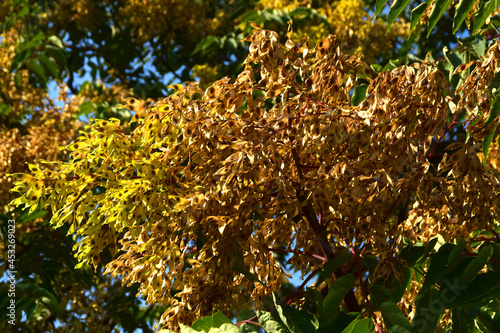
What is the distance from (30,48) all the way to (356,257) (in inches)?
159

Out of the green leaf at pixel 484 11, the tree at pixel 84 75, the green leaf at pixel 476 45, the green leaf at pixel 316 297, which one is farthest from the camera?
→ the tree at pixel 84 75

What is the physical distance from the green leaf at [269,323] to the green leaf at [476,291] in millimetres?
398

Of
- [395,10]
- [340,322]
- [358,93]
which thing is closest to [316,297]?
[340,322]

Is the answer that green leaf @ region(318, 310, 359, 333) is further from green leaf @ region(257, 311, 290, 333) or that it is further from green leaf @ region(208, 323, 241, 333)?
green leaf @ region(208, 323, 241, 333)

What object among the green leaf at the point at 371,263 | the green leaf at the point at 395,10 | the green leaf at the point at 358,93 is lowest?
the green leaf at the point at 371,263

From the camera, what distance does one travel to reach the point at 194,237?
1.79 meters

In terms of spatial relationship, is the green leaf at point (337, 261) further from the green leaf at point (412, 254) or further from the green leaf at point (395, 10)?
the green leaf at point (395, 10)

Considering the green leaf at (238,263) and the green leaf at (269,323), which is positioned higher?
the green leaf at (238,263)

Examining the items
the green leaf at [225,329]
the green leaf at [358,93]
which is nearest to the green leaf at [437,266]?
the green leaf at [225,329]

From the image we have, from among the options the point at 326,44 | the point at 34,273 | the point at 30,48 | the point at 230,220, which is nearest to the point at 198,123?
Result: the point at 230,220

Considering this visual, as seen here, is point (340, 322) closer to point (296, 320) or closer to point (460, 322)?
point (296, 320)

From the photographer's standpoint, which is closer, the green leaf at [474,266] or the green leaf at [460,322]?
the green leaf at [474,266]

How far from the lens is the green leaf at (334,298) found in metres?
1.58

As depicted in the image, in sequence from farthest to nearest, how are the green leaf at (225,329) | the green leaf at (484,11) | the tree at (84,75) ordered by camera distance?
the tree at (84,75)
the green leaf at (484,11)
the green leaf at (225,329)
